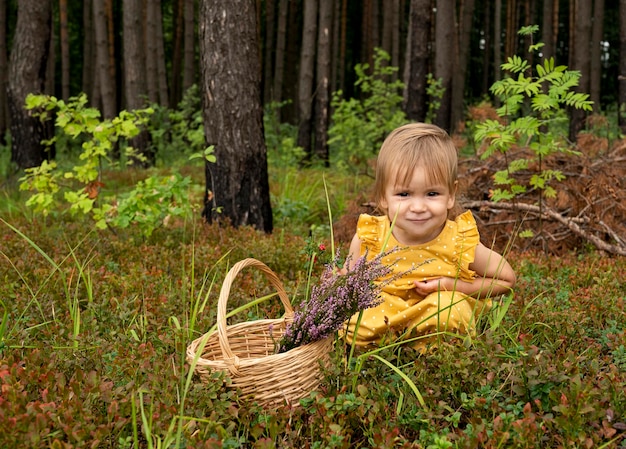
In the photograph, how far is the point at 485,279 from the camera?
3719 mm

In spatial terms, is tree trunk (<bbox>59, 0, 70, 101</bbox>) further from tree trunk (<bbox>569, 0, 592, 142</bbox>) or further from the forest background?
tree trunk (<bbox>569, 0, 592, 142</bbox>)

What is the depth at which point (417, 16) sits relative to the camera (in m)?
10.5

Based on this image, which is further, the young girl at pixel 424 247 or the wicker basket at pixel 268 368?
the young girl at pixel 424 247

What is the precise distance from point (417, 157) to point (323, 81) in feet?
35.3

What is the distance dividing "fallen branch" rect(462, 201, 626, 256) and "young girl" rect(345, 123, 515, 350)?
7.70 feet

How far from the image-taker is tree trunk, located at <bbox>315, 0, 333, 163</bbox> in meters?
13.9

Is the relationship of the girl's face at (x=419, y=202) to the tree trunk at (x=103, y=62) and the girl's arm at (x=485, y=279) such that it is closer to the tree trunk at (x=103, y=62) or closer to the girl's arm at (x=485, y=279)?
the girl's arm at (x=485, y=279)

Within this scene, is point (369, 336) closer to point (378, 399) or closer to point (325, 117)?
point (378, 399)

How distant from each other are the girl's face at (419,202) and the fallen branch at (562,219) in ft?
8.67

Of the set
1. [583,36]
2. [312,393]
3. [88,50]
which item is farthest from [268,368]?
[88,50]

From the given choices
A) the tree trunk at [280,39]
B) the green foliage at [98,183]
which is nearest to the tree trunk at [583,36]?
the tree trunk at [280,39]

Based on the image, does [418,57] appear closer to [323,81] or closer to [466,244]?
[323,81]

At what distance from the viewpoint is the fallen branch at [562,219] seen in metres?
5.65

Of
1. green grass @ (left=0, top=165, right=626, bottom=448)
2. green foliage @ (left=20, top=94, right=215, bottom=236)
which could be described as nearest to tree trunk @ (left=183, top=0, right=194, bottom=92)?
green foliage @ (left=20, top=94, right=215, bottom=236)
